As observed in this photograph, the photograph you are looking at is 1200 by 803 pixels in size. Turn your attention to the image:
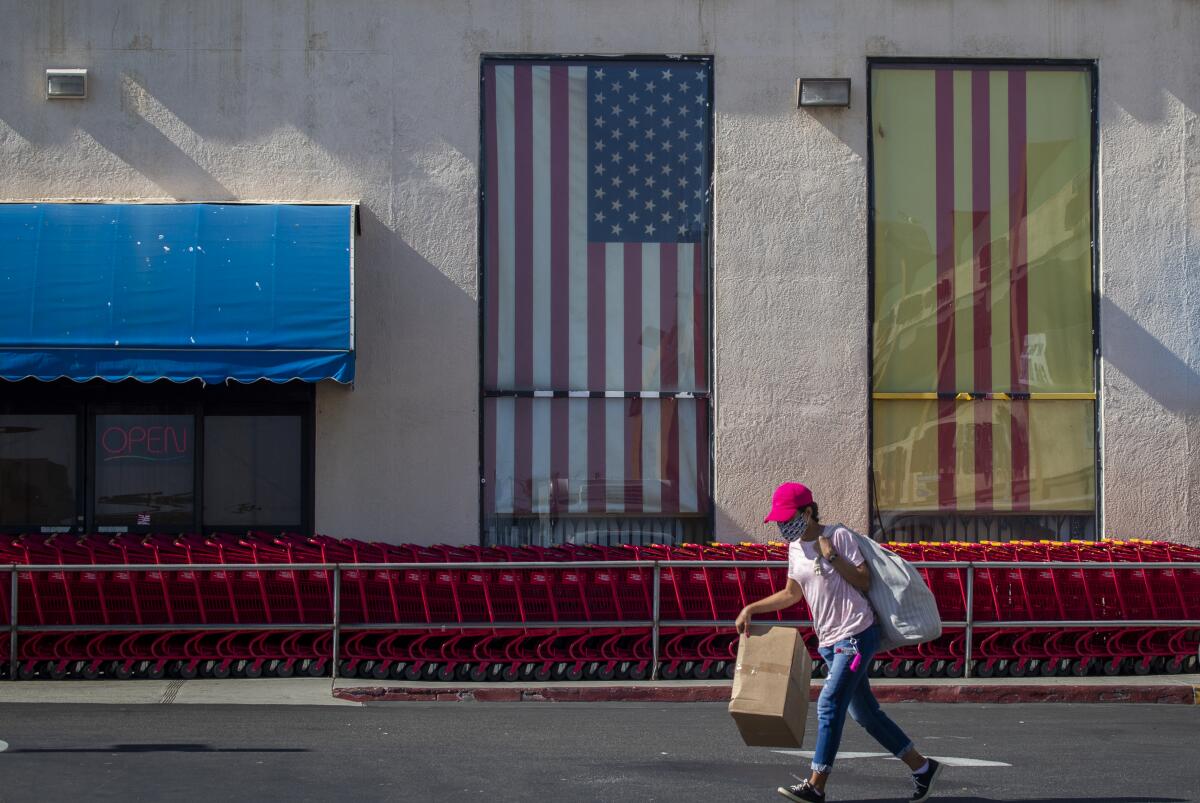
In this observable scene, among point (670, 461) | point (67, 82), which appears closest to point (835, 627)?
point (670, 461)

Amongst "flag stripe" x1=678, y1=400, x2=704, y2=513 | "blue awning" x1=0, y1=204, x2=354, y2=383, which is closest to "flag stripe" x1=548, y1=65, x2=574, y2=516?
"flag stripe" x1=678, y1=400, x2=704, y2=513

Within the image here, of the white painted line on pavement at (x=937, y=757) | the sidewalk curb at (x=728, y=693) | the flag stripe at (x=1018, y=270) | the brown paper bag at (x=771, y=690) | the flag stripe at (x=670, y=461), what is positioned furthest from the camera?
the flag stripe at (x=1018, y=270)

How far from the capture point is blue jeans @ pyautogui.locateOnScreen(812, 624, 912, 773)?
7758mm

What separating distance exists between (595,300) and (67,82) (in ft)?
20.7

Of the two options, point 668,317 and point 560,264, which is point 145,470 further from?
point 668,317

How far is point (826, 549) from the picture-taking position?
7785 millimetres

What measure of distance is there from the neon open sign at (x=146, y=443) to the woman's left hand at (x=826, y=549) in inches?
387

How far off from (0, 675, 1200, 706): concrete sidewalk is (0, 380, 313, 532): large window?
3.50 m

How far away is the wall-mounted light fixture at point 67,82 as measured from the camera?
15797mm

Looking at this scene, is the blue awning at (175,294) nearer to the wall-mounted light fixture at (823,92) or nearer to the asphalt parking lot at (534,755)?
the asphalt parking lot at (534,755)

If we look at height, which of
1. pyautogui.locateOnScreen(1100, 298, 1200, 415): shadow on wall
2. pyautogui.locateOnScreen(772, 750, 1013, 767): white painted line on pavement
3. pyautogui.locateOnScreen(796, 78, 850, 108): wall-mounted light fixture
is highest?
pyautogui.locateOnScreen(796, 78, 850, 108): wall-mounted light fixture

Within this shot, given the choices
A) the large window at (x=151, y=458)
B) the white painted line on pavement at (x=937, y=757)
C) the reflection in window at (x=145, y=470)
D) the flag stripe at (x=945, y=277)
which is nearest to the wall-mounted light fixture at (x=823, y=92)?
the flag stripe at (x=945, y=277)

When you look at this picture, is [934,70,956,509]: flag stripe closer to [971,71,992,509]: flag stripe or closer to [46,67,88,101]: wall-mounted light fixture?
[971,71,992,509]: flag stripe

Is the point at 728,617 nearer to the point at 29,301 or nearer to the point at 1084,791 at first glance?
the point at 1084,791
